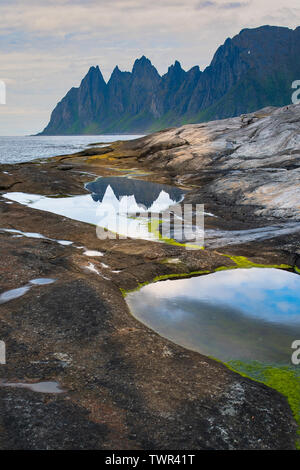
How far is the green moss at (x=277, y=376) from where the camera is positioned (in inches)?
458

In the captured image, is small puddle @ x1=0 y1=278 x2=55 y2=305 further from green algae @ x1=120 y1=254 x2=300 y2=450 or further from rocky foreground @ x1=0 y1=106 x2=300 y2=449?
green algae @ x1=120 y1=254 x2=300 y2=450

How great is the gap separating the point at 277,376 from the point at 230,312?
17.2 ft

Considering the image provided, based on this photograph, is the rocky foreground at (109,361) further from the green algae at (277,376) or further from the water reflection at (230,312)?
the water reflection at (230,312)

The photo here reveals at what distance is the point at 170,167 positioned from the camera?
74625 mm

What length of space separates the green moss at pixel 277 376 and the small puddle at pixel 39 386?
18.3 feet

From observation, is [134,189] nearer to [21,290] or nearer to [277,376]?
[21,290]

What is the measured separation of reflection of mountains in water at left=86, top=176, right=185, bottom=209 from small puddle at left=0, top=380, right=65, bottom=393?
1354 inches

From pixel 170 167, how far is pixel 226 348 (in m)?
62.7

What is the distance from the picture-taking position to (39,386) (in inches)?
428

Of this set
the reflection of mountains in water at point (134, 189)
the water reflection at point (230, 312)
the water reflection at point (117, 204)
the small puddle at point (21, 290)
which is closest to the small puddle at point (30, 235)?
the water reflection at point (117, 204)

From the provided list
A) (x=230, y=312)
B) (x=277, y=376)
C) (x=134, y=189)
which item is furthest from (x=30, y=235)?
(x=134, y=189)

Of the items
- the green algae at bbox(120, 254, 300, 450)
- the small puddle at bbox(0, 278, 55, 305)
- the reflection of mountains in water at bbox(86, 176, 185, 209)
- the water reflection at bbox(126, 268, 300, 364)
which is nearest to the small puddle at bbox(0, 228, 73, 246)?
the small puddle at bbox(0, 278, 55, 305)

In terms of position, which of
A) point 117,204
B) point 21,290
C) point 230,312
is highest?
point 117,204

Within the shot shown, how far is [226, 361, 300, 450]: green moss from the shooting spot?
458 inches
